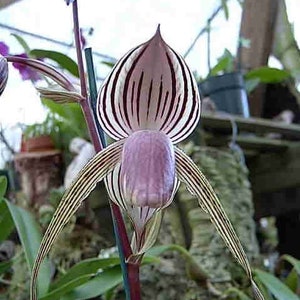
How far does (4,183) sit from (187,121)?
0.41 m

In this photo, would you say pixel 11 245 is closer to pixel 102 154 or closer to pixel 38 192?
pixel 38 192

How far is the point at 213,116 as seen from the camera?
1.53 meters

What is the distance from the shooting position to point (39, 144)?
162cm

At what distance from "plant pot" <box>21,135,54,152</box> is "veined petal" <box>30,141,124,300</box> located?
119 cm

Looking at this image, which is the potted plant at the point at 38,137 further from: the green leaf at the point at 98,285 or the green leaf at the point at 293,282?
the green leaf at the point at 98,285

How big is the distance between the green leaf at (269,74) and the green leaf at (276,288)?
1113 millimetres

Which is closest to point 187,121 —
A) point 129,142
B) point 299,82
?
point 129,142

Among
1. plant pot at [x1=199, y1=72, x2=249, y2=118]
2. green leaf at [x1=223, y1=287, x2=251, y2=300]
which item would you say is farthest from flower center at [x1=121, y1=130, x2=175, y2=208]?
plant pot at [x1=199, y1=72, x2=249, y2=118]

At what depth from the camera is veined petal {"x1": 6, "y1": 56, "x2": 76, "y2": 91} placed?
45 cm

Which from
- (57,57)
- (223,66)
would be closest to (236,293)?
(57,57)

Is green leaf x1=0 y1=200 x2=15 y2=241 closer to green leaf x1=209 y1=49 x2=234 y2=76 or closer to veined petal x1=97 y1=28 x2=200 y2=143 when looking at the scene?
veined petal x1=97 y1=28 x2=200 y2=143

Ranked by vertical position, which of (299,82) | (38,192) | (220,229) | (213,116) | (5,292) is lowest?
(5,292)

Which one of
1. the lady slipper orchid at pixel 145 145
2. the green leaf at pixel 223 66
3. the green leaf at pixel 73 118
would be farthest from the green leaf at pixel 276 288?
the green leaf at pixel 223 66

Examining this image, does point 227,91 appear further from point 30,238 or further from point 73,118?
point 30,238
